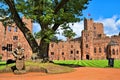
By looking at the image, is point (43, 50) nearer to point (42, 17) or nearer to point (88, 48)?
point (42, 17)

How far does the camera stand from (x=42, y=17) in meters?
25.9

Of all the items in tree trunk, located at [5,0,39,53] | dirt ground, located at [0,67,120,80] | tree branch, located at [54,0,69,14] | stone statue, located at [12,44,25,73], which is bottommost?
dirt ground, located at [0,67,120,80]

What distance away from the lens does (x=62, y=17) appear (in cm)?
2819

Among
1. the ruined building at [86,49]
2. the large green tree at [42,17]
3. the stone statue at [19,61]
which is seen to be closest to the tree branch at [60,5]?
the large green tree at [42,17]

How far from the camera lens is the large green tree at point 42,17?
2647 cm

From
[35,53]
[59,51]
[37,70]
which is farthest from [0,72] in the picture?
[59,51]

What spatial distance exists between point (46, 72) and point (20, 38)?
55.1 metres

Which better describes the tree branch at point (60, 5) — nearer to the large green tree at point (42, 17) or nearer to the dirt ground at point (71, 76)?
the large green tree at point (42, 17)

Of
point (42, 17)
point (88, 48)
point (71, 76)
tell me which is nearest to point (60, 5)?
point (42, 17)

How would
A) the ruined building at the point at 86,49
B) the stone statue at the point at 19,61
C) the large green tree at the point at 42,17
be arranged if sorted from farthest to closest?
1. the ruined building at the point at 86,49
2. the large green tree at the point at 42,17
3. the stone statue at the point at 19,61

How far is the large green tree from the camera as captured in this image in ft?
86.8

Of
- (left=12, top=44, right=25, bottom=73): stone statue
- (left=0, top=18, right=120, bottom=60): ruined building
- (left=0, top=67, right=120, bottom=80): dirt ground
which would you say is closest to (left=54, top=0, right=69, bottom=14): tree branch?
(left=12, top=44, right=25, bottom=73): stone statue

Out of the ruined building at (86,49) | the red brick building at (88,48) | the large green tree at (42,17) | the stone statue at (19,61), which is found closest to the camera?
the stone statue at (19,61)

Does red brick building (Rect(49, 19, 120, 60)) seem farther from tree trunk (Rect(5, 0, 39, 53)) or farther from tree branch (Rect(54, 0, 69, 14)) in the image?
tree trunk (Rect(5, 0, 39, 53))
